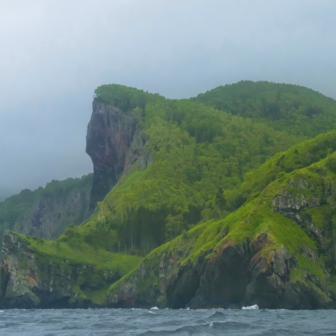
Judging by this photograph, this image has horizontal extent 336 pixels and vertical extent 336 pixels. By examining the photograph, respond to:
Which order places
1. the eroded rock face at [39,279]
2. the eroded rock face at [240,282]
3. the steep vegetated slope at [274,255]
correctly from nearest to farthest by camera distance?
the eroded rock face at [240,282], the steep vegetated slope at [274,255], the eroded rock face at [39,279]

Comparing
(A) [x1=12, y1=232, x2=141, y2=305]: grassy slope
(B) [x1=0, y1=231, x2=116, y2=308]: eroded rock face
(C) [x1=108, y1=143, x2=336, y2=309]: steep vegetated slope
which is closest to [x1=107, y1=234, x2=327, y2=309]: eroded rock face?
(C) [x1=108, y1=143, x2=336, y2=309]: steep vegetated slope

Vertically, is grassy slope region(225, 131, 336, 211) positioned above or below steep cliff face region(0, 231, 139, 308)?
above

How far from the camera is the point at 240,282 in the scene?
99812 mm

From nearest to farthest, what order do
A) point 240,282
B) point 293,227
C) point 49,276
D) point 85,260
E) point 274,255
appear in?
1. point 274,255
2. point 240,282
3. point 293,227
4. point 49,276
5. point 85,260

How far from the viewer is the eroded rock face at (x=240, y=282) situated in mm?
91438

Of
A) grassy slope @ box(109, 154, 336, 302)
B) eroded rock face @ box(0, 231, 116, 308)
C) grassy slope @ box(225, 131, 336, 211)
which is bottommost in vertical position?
eroded rock face @ box(0, 231, 116, 308)

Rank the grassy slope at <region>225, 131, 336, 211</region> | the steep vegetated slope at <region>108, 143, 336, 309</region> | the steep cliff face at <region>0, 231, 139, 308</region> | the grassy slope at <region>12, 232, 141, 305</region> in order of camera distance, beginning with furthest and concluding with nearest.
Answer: the grassy slope at <region>12, 232, 141, 305</region> < the steep cliff face at <region>0, 231, 139, 308</region> < the grassy slope at <region>225, 131, 336, 211</region> < the steep vegetated slope at <region>108, 143, 336, 309</region>

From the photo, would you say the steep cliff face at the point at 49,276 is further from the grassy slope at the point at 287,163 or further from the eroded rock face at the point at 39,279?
the grassy slope at the point at 287,163

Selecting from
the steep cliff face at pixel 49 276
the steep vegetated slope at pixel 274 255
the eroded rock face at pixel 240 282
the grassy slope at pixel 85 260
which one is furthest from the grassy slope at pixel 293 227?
the steep cliff face at pixel 49 276

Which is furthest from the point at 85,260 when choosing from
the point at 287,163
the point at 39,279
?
the point at 287,163

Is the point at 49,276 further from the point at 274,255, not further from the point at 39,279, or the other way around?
the point at 274,255

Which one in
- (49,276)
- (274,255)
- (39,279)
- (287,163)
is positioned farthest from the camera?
(49,276)

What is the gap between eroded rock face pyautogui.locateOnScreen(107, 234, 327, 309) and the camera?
3600 inches

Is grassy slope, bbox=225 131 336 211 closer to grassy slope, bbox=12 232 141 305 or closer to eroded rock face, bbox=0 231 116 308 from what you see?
grassy slope, bbox=12 232 141 305
